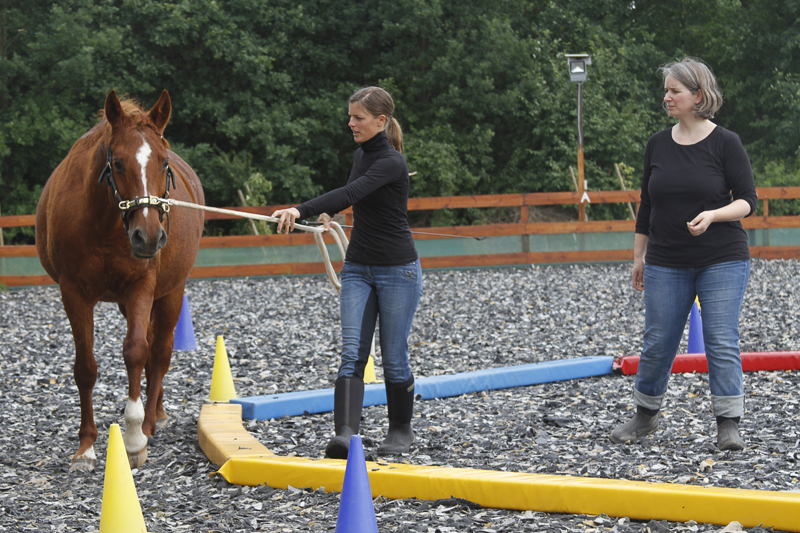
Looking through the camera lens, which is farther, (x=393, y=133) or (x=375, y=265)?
(x=393, y=133)

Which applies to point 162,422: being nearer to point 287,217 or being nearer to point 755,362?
point 287,217

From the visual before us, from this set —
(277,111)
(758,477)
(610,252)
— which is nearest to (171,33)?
(277,111)

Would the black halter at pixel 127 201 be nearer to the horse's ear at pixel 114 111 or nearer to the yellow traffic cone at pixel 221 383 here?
the horse's ear at pixel 114 111

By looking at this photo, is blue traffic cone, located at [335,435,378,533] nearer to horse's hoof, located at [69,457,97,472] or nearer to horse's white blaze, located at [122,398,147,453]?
horse's white blaze, located at [122,398,147,453]

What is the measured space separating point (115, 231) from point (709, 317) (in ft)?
10.3

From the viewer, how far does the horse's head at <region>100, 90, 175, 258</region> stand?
3883 mm

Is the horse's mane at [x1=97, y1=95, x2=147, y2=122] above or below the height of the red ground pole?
above

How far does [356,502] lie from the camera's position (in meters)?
2.86

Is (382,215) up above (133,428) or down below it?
above

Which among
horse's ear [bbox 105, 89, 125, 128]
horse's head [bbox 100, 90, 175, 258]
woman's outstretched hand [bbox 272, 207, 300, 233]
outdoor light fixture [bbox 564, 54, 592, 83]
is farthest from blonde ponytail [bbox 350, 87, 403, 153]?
outdoor light fixture [bbox 564, 54, 592, 83]

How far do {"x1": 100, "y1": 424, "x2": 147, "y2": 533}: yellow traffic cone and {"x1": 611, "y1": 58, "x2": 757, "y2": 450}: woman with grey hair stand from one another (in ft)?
8.75

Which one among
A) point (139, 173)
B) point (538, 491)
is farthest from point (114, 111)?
point (538, 491)

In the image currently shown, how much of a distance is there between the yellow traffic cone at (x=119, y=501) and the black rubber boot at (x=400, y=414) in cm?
151

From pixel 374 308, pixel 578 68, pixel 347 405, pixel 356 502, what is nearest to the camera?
pixel 356 502
